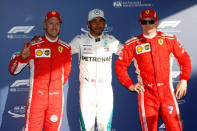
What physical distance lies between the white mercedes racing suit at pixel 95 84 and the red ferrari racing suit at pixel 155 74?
24cm

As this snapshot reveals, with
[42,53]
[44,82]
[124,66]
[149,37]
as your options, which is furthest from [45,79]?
[149,37]

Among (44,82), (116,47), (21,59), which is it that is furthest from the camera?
(116,47)

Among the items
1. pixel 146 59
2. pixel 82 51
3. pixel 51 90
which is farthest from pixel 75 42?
pixel 146 59

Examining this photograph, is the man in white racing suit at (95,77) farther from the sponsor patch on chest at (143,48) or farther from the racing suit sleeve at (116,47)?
the sponsor patch on chest at (143,48)

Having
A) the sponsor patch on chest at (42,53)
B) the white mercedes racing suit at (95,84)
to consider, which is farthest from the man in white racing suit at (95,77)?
the sponsor patch on chest at (42,53)

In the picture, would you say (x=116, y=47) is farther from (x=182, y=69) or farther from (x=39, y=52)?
(x=39, y=52)

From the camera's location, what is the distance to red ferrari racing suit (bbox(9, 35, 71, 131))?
2.73 m

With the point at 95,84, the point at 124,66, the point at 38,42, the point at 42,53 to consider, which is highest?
the point at 38,42

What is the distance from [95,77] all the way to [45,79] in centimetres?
67

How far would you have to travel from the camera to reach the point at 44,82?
2.81m

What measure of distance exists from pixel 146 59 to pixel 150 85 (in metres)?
0.35

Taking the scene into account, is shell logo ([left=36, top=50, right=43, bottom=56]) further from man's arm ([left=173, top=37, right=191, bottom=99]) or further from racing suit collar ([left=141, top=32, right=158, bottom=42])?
man's arm ([left=173, top=37, right=191, bottom=99])

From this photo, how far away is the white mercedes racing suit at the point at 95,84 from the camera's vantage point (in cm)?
289

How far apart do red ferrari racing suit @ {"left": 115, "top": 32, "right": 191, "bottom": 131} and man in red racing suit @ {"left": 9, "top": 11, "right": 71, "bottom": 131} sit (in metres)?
0.85
